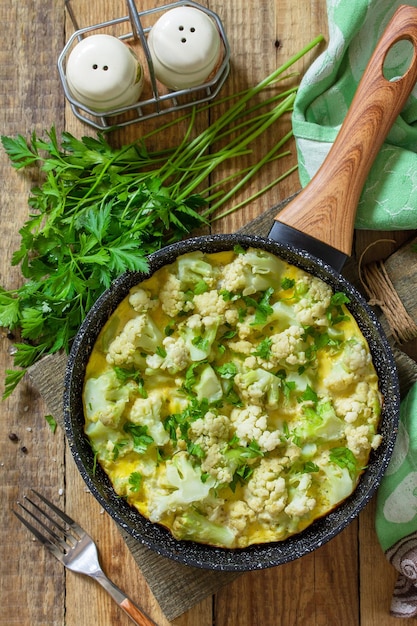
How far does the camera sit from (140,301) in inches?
76.2

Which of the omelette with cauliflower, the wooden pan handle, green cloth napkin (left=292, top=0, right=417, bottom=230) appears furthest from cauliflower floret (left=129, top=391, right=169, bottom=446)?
green cloth napkin (left=292, top=0, right=417, bottom=230)

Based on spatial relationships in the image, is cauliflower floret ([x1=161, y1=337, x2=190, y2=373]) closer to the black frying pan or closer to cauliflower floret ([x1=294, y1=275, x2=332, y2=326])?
the black frying pan

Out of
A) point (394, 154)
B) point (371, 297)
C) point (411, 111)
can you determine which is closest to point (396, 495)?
point (371, 297)

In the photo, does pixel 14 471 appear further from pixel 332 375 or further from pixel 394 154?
pixel 394 154

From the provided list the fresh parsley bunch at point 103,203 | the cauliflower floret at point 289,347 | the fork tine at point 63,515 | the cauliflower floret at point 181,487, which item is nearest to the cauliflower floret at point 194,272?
the fresh parsley bunch at point 103,203

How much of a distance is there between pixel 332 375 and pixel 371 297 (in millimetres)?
297

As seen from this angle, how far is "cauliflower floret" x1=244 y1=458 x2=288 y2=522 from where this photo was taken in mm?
1864

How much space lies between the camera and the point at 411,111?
2090mm

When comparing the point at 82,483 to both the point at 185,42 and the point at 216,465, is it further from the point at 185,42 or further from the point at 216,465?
the point at 185,42

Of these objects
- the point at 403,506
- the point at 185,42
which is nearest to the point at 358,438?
the point at 403,506

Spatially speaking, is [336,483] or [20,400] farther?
[20,400]

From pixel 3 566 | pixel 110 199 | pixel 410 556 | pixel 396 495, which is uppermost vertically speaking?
pixel 110 199

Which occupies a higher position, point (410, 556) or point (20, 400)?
point (20, 400)

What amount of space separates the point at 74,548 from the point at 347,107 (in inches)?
61.8
